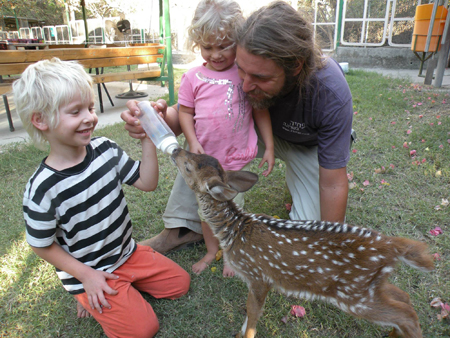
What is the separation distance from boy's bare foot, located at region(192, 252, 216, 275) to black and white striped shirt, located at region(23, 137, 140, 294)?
0.69 meters

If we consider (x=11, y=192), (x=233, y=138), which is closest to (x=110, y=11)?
(x=11, y=192)

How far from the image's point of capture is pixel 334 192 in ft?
10.2

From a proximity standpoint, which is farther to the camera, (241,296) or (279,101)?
(279,101)

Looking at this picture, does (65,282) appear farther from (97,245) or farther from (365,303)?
(365,303)

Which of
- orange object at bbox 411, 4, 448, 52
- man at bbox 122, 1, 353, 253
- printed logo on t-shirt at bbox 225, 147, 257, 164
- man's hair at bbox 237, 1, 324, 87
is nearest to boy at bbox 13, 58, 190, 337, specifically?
man at bbox 122, 1, 353, 253

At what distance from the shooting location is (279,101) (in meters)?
3.35

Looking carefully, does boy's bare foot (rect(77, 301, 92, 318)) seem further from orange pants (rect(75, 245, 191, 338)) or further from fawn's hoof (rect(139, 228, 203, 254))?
fawn's hoof (rect(139, 228, 203, 254))

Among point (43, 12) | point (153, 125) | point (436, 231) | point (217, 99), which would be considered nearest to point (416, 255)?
point (436, 231)

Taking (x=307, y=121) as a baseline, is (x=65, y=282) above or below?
below

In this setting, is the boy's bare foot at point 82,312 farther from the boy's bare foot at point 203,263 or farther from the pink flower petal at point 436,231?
the pink flower petal at point 436,231

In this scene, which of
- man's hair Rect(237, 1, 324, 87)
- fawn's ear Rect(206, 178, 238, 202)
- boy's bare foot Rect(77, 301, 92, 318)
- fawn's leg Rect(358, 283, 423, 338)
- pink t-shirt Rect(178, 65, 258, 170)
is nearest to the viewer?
fawn's leg Rect(358, 283, 423, 338)

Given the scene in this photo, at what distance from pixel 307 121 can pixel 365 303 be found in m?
1.66

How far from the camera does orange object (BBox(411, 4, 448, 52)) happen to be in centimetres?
866

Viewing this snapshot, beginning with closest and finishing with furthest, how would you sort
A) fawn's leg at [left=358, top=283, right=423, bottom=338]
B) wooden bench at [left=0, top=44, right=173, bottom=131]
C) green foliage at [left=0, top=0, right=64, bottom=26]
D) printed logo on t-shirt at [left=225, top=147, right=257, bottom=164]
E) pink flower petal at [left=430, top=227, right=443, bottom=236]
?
1. fawn's leg at [left=358, top=283, right=423, bottom=338]
2. printed logo on t-shirt at [left=225, top=147, right=257, bottom=164]
3. pink flower petal at [left=430, top=227, right=443, bottom=236]
4. wooden bench at [left=0, top=44, right=173, bottom=131]
5. green foliage at [left=0, top=0, right=64, bottom=26]
